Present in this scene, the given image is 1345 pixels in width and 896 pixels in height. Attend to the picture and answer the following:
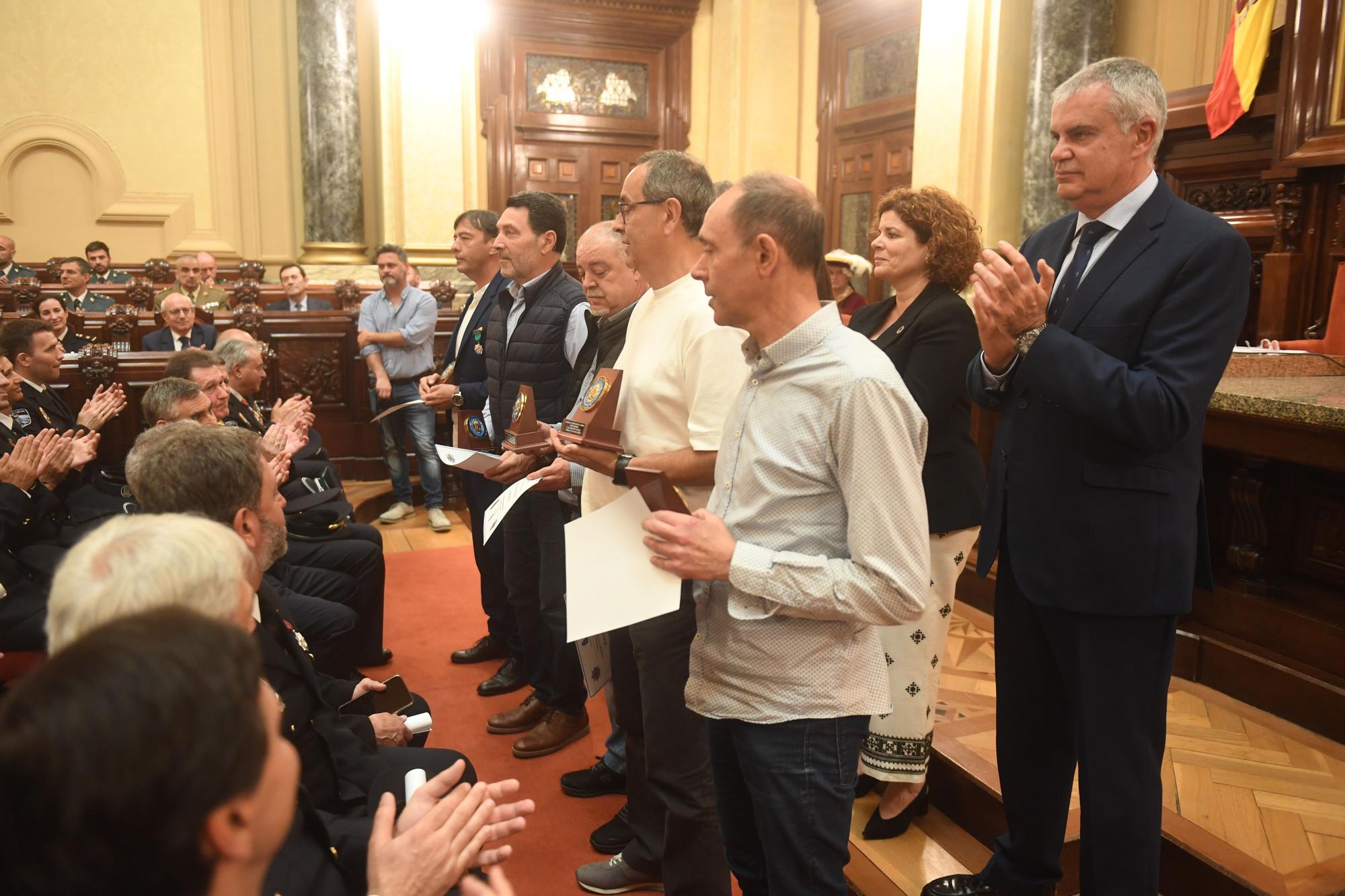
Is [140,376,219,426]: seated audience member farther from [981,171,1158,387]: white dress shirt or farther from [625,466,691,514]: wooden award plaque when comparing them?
[981,171,1158,387]: white dress shirt

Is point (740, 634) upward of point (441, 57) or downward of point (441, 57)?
downward

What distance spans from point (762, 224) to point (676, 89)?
28.1 feet

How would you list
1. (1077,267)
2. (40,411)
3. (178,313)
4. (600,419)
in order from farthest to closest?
(178,313)
(40,411)
(600,419)
(1077,267)

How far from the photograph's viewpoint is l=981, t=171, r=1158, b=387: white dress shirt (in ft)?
5.52

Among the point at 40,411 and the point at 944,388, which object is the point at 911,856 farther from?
the point at 40,411

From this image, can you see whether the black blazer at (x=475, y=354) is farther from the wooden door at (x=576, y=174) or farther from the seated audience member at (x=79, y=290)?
the wooden door at (x=576, y=174)

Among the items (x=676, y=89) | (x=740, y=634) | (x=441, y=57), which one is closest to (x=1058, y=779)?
(x=740, y=634)

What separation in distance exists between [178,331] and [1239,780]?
212 inches

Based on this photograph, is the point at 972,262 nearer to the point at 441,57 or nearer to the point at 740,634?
the point at 740,634

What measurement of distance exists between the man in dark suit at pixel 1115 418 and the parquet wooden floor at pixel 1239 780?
1.90 ft

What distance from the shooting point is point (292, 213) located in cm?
923

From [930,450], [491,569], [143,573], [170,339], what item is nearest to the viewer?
[143,573]

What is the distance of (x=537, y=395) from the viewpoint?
3111 millimetres

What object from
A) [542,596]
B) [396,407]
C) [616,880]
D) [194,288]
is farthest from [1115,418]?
[194,288]
